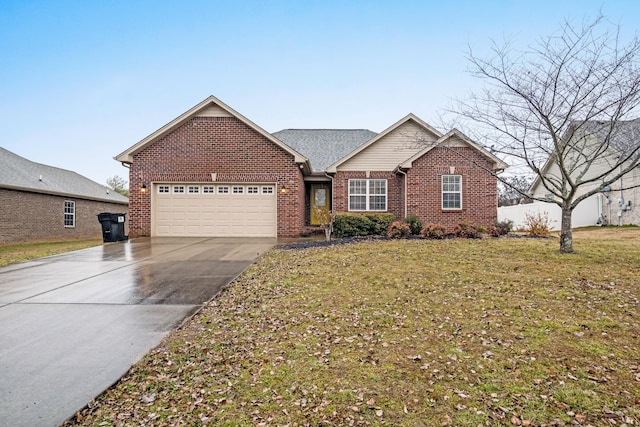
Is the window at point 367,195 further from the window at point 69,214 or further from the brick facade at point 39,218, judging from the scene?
the window at point 69,214

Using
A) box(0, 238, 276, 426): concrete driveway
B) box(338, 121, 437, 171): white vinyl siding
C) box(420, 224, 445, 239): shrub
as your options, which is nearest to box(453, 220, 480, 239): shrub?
box(420, 224, 445, 239): shrub

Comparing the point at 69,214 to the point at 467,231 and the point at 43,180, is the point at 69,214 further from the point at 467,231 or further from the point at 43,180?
the point at 467,231

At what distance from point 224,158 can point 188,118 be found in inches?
91.5

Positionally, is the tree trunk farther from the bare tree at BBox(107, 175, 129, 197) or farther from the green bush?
the bare tree at BBox(107, 175, 129, 197)

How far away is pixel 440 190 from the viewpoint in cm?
1505

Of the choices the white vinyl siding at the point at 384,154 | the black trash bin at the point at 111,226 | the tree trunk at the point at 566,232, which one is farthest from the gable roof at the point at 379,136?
the black trash bin at the point at 111,226

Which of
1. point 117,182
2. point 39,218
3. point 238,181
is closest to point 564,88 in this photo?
point 238,181

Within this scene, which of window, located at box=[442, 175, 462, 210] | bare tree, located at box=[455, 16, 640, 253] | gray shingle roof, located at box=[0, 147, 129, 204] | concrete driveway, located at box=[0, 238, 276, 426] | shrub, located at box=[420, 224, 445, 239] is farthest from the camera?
gray shingle roof, located at box=[0, 147, 129, 204]

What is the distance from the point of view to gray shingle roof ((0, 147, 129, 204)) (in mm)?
17781

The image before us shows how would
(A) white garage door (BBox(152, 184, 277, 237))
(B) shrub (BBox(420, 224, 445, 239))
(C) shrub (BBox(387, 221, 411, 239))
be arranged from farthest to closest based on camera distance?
(A) white garage door (BBox(152, 184, 277, 237)) < (C) shrub (BBox(387, 221, 411, 239)) < (B) shrub (BBox(420, 224, 445, 239))

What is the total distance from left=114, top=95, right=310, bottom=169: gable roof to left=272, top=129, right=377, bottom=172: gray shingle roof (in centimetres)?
353

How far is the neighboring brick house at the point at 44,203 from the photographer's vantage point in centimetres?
1717

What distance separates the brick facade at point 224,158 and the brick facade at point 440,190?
5257 mm

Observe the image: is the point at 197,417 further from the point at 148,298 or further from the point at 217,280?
the point at 217,280
